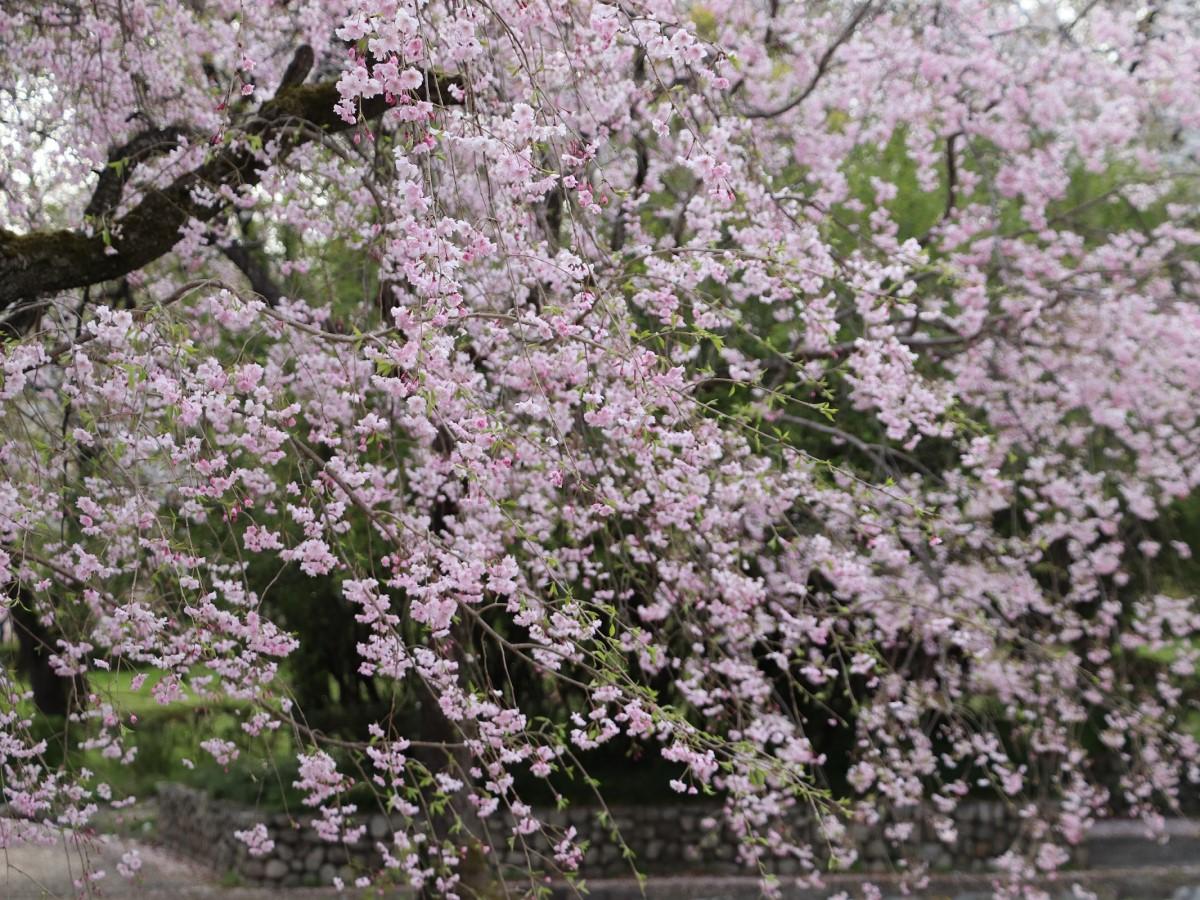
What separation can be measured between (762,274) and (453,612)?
1997mm

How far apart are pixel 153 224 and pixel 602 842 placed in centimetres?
718

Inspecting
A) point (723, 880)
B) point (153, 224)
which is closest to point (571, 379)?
point (153, 224)

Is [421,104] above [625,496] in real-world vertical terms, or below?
above

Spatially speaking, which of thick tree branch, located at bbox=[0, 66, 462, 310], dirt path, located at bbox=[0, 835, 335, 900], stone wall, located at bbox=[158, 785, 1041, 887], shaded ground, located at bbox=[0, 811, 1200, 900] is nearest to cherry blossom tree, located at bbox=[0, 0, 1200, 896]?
thick tree branch, located at bbox=[0, 66, 462, 310]

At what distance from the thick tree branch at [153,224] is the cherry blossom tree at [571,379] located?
0.02 m

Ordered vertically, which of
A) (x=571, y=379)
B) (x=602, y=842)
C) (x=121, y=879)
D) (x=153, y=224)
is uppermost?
(x=153, y=224)

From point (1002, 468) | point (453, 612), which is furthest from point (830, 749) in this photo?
point (453, 612)

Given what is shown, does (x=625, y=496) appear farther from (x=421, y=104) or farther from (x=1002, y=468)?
(x=1002, y=468)

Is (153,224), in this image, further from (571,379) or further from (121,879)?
(121,879)

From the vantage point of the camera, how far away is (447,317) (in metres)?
3.43

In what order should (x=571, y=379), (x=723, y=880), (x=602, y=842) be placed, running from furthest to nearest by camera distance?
(x=602, y=842) < (x=723, y=880) < (x=571, y=379)

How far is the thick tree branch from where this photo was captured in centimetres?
473

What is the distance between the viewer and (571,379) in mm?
5156

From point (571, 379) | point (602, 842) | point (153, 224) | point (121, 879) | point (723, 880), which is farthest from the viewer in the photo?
point (602, 842)
